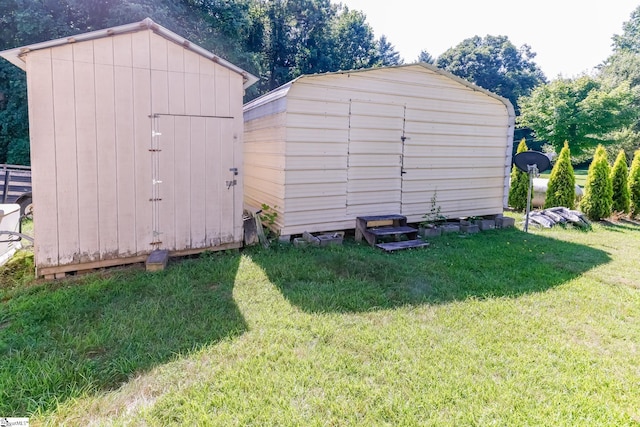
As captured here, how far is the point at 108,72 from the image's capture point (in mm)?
3953

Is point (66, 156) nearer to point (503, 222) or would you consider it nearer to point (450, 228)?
point (450, 228)

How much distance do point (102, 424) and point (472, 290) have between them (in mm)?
3306

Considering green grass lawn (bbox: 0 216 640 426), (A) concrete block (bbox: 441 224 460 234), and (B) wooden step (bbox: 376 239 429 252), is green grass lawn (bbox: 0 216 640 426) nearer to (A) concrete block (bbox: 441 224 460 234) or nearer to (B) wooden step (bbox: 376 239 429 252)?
(B) wooden step (bbox: 376 239 429 252)

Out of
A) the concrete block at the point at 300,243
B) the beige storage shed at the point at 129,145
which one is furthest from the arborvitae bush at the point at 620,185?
the beige storage shed at the point at 129,145

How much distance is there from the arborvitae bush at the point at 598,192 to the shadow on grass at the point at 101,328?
7.97 m

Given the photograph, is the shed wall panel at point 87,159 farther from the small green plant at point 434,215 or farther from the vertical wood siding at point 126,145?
the small green plant at point 434,215

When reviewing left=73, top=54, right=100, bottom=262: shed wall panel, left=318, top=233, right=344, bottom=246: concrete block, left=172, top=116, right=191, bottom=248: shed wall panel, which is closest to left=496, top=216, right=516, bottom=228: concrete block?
left=318, top=233, right=344, bottom=246: concrete block

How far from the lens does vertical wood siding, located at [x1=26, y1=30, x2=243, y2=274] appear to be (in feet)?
12.4

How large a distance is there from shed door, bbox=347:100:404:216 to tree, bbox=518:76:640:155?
1413 cm

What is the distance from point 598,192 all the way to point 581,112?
10003 mm

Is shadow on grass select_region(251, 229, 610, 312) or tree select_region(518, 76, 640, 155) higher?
tree select_region(518, 76, 640, 155)

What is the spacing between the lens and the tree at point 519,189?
923 centimetres

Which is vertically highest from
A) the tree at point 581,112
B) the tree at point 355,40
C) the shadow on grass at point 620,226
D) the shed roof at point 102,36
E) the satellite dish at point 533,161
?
the tree at point 355,40

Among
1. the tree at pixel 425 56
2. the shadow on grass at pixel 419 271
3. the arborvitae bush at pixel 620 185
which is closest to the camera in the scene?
the shadow on grass at pixel 419 271
